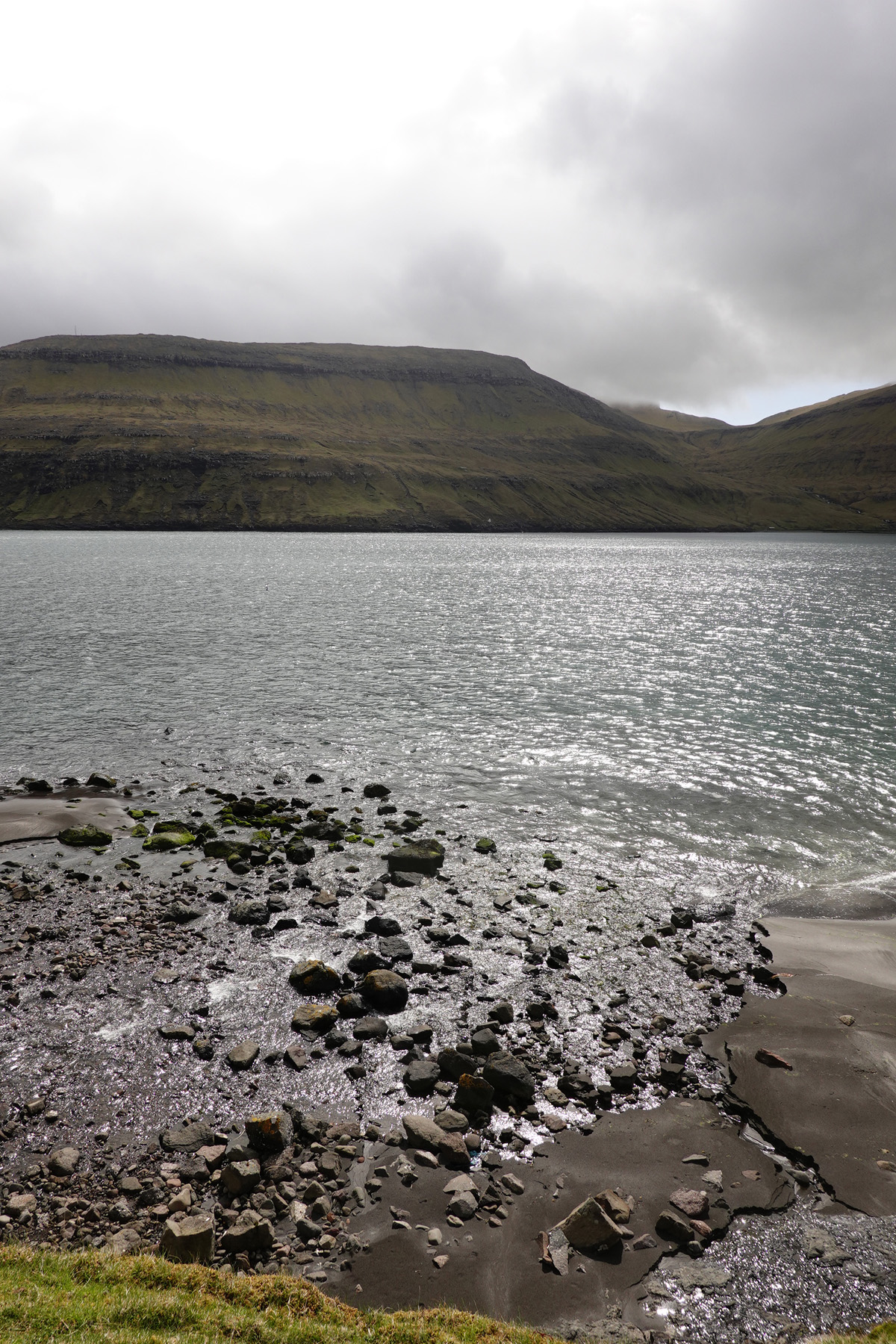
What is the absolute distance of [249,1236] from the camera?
29.0 ft

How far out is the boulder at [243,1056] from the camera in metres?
12.5

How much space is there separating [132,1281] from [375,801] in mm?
17688

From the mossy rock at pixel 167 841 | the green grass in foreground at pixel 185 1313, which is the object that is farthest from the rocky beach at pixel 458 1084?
the green grass in foreground at pixel 185 1313

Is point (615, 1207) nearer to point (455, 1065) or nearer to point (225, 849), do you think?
point (455, 1065)

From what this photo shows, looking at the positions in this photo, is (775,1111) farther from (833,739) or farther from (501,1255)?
(833,739)

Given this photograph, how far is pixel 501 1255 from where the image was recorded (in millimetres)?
9016

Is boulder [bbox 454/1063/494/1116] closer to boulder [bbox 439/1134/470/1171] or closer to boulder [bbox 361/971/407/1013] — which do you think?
boulder [bbox 439/1134/470/1171]

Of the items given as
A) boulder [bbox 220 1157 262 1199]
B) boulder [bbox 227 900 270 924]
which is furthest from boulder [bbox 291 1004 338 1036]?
boulder [bbox 227 900 270 924]

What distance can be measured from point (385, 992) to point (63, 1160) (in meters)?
5.90

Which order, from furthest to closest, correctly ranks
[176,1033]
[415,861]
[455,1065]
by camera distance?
[415,861], [176,1033], [455,1065]

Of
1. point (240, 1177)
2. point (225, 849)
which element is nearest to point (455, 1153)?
point (240, 1177)

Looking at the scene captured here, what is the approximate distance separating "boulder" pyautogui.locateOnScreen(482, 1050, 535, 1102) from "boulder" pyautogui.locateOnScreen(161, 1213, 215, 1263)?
475cm

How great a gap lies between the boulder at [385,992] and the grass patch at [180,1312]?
19.9ft

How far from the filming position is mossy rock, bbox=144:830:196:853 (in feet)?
69.2
